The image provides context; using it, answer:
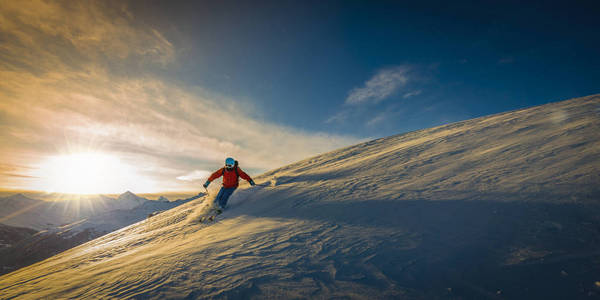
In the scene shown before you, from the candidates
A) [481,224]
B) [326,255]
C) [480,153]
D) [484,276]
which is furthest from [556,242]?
[480,153]

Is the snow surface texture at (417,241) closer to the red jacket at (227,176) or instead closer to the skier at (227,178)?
the skier at (227,178)

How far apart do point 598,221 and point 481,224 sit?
136cm

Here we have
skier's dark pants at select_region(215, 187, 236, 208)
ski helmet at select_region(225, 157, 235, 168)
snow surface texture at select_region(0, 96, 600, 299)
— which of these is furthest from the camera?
ski helmet at select_region(225, 157, 235, 168)

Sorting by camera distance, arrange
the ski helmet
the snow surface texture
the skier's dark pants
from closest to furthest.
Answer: the snow surface texture
the skier's dark pants
the ski helmet

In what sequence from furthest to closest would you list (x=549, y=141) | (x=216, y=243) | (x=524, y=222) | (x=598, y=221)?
(x=549, y=141)
(x=216, y=243)
(x=524, y=222)
(x=598, y=221)

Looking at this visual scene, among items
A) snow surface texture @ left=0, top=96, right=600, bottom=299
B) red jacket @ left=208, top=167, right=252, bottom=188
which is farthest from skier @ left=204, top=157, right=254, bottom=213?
snow surface texture @ left=0, top=96, right=600, bottom=299

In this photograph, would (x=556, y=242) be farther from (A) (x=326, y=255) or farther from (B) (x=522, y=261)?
(A) (x=326, y=255)

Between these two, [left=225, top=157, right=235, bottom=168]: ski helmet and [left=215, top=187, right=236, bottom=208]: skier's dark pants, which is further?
[left=225, top=157, right=235, bottom=168]: ski helmet

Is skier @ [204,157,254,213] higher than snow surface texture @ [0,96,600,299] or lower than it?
higher

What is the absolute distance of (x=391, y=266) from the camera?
3.01m

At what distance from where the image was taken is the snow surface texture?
2.61m

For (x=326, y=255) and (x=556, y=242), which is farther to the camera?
(x=326, y=255)

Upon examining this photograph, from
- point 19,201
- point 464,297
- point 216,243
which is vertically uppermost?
point 19,201

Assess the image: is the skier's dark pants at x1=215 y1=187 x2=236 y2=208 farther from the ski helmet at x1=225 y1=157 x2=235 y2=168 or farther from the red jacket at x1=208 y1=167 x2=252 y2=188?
the ski helmet at x1=225 y1=157 x2=235 y2=168
